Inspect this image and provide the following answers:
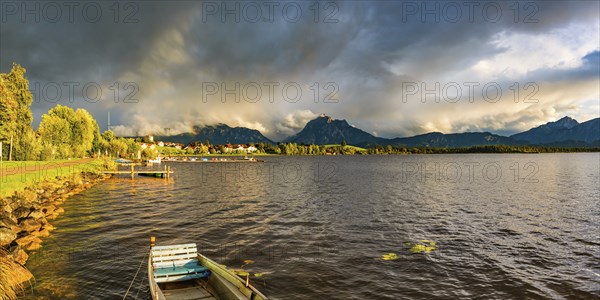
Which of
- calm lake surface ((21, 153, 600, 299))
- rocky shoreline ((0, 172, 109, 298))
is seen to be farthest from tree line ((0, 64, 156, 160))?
calm lake surface ((21, 153, 600, 299))

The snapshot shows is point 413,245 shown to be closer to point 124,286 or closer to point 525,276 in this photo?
point 525,276

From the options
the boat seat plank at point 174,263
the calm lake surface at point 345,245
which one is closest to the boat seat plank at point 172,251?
the boat seat plank at point 174,263

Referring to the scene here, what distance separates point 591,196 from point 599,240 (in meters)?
39.6

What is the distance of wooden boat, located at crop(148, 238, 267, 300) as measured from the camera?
14928 mm

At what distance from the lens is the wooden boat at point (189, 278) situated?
14928 mm

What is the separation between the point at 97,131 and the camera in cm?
14988

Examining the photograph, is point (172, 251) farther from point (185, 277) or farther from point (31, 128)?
point (31, 128)

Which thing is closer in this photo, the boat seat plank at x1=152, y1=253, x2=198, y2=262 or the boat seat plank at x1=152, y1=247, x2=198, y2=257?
the boat seat plank at x1=152, y1=253, x2=198, y2=262

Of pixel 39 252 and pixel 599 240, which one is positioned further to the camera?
pixel 599 240

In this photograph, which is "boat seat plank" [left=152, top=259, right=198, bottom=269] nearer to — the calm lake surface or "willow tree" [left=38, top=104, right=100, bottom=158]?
the calm lake surface

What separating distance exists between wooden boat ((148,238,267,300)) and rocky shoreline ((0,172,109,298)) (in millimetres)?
6721

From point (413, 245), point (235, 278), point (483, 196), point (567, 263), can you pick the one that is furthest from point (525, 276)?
point (483, 196)

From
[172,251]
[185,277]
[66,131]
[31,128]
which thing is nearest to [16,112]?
[31,128]

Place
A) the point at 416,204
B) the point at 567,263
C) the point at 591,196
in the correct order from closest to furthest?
1. the point at 567,263
2. the point at 416,204
3. the point at 591,196
